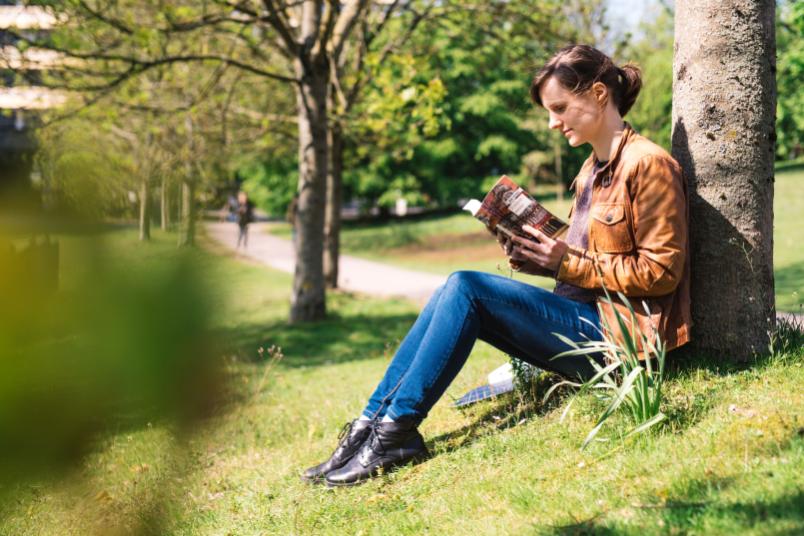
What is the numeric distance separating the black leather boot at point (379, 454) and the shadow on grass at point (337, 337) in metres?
4.94

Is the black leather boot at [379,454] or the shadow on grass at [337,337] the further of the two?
the shadow on grass at [337,337]

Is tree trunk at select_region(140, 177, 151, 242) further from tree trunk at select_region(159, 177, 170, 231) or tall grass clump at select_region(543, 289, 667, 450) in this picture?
tall grass clump at select_region(543, 289, 667, 450)

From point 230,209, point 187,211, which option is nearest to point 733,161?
point 230,209

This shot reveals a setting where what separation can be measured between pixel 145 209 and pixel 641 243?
258 centimetres

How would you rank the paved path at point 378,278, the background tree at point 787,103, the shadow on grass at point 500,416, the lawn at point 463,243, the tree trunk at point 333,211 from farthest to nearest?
the background tree at point 787,103, the paved path at point 378,278, the tree trunk at point 333,211, the lawn at point 463,243, the shadow on grass at point 500,416

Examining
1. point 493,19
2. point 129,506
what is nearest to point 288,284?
point 493,19

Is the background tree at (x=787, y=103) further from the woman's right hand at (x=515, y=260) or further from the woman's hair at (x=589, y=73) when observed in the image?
the woman's right hand at (x=515, y=260)

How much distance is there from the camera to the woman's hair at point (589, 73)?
314cm

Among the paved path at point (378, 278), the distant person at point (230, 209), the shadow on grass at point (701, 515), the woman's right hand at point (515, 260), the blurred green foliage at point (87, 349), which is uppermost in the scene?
the distant person at point (230, 209)

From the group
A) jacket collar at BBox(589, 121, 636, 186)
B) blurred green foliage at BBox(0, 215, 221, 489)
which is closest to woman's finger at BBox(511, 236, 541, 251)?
jacket collar at BBox(589, 121, 636, 186)

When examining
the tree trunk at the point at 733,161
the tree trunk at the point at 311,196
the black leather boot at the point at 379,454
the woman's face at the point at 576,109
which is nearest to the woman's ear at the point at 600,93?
the woman's face at the point at 576,109

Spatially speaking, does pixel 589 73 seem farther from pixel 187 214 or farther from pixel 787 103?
pixel 787 103

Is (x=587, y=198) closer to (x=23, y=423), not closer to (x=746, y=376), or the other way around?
(x=746, y=376)

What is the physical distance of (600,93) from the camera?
3174 millimetres
